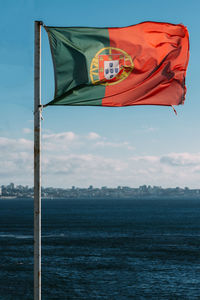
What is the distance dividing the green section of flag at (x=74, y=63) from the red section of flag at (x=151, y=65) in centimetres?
61

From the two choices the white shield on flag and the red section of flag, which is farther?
the red section of flag

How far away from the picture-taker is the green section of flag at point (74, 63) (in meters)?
15.2

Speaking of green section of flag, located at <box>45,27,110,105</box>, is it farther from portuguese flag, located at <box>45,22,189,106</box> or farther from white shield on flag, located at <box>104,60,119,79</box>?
white shield on flag, located at <box>104,60,119,79</box>

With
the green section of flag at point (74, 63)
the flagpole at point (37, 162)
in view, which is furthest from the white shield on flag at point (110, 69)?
the flagpole at point (37, 162)

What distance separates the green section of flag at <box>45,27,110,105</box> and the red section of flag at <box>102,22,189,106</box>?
614mm

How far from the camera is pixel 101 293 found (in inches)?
2509

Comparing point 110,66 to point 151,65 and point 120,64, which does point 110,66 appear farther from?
point 151,65

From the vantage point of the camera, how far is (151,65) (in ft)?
53.2

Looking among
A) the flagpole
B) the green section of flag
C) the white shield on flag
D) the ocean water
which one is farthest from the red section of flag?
the ocean water

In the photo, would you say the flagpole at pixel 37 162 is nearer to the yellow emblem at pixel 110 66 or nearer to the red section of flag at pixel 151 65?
the yellow emblem at pixel 110 66

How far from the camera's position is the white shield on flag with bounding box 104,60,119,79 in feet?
51.3

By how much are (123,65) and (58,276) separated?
63.5 meters

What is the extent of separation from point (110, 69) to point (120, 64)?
1.52 ft

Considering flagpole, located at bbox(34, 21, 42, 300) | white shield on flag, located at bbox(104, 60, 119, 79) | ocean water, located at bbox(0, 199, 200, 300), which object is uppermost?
white shield on flag, located at bbox(104, 60, 119, 79)
